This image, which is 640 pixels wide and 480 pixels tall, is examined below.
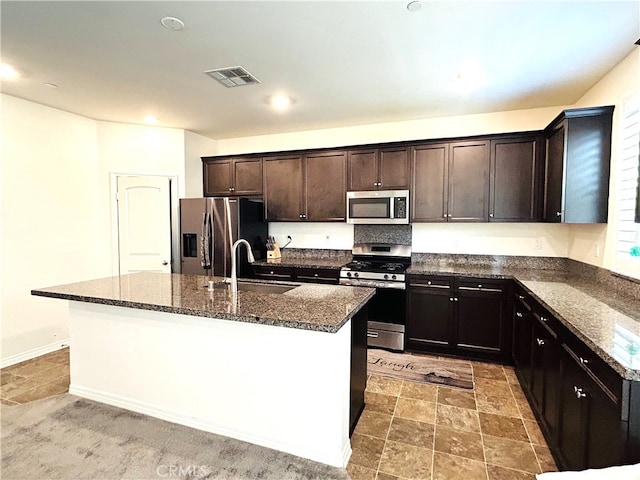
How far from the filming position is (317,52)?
246cm

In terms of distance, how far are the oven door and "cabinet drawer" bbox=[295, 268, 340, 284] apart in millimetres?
532

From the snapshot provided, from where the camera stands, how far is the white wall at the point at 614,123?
242 cm

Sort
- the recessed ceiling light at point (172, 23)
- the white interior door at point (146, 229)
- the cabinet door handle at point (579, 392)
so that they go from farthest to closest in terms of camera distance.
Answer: the white interior door at point (146, 229), the recessed ceiling light at point (172, 23), the cabinet door handle at point (579, 392)

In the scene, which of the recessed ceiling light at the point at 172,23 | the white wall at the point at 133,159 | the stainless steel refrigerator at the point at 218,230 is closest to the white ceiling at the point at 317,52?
the recessed ceiling light at the point at 172,23

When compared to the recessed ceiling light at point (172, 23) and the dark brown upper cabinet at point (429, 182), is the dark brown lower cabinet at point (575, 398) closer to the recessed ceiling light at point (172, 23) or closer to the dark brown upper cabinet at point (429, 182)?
the dark brown upper cabinet at point (429, 182)

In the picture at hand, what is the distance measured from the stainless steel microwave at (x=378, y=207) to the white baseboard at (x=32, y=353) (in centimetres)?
368

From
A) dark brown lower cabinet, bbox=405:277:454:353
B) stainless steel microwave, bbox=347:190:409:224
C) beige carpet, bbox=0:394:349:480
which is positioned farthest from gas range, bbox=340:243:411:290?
beige carpet, bbox=0:394:349:480

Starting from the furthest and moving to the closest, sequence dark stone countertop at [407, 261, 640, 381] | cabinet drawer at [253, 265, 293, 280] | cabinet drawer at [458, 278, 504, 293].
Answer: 1. cabinet drawer at [253, 265, 293, 280]
2. cabinet drawer at [458, 278, 504, 293]
3. dark stone countertop at [407, 261, 640, 381]

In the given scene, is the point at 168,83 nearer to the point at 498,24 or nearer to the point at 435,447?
the point at 498,24

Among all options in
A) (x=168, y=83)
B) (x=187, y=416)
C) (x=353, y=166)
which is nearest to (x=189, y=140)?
(x=168, y=83)

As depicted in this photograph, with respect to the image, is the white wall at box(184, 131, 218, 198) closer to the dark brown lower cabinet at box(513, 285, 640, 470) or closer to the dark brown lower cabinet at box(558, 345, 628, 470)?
the dark brown lower cabinet at box(513, 285, 640, 470)

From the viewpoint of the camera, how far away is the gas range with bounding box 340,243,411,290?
364 centimetres

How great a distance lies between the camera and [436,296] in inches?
139

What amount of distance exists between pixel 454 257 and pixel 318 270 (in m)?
1.65
